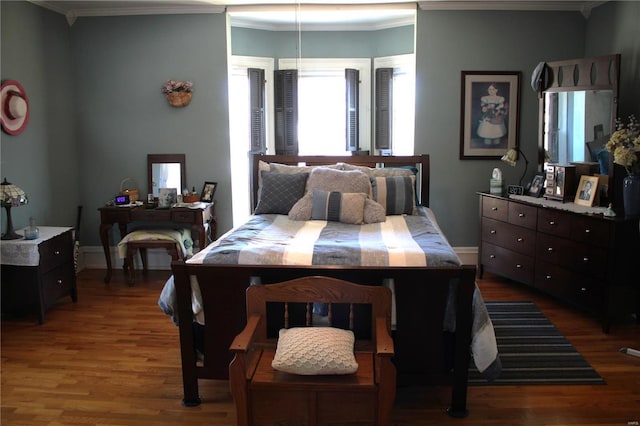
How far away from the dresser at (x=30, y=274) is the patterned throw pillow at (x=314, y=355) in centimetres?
240

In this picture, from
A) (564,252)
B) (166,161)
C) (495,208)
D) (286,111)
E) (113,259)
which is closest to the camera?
(564,252)

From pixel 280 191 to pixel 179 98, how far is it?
165 centimetres

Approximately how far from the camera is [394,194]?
4.23m

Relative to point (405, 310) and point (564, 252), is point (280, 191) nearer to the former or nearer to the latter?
point (405, 310)

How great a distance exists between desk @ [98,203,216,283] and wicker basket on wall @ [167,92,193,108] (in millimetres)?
982

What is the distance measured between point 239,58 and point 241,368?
444cm

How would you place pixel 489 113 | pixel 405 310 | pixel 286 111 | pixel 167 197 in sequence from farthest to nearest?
pixel 286 111 < pixel 489 113 < pixel 167 197 < pixel 405 310

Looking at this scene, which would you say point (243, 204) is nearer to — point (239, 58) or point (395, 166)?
point (239, 58)

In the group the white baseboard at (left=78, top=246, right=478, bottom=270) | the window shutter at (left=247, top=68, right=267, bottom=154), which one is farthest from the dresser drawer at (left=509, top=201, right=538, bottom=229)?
the window shutter at (left=247, top=68, right=267, bottom=154)

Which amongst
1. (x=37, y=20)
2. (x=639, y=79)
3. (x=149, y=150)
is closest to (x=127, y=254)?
(x=149, y=150)

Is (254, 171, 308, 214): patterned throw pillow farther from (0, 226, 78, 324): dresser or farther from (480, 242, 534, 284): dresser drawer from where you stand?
(480, 242, 534, 284): dresser drawer

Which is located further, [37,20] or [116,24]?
[116,24]

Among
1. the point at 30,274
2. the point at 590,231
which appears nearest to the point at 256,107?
the point at 30,274

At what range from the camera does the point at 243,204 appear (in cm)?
622
